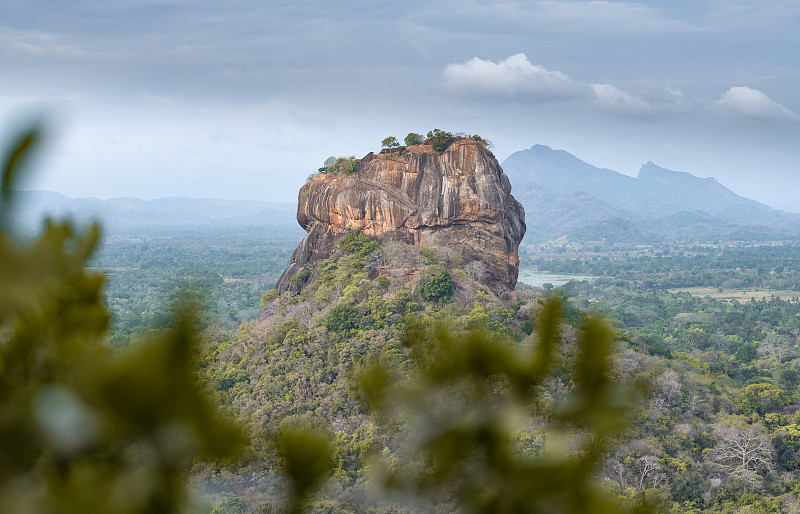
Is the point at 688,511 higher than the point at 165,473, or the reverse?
the point at 165,473

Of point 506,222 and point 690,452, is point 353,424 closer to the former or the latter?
point 690,452

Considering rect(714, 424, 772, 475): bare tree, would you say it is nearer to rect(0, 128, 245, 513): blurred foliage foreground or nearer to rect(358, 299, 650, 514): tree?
rect(358, 299, 650, 514): tree

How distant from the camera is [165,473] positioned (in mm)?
1185

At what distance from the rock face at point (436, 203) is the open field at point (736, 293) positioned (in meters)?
40.0

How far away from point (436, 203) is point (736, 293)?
46988mm

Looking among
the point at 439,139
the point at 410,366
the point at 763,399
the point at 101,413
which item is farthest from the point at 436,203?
the point at 101,413

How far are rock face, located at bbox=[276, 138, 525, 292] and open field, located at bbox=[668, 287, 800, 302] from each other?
40.0m

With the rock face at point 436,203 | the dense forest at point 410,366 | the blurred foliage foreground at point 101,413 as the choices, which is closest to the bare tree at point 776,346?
the dense forest at point 410,366

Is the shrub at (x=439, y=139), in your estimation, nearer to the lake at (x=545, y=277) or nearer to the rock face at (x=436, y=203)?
the rock face at (x=436, y=203)

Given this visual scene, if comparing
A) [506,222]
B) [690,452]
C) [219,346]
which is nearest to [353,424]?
[219,346]

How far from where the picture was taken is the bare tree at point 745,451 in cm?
1399

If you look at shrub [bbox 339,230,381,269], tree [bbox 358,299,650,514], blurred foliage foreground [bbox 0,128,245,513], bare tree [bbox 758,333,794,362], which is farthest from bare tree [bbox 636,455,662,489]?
bare tree [bbox 758,333,794,362]

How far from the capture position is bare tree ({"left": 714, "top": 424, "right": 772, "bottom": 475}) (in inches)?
551

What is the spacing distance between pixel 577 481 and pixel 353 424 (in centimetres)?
1387
